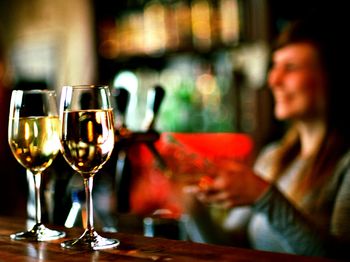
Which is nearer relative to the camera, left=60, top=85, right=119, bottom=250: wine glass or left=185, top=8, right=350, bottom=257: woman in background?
left=60, top=85, right=119, bottom=250: wine glass

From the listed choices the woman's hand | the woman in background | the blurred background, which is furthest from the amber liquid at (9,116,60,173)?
the blurred background

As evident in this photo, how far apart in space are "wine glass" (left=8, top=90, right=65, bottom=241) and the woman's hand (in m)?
0.62

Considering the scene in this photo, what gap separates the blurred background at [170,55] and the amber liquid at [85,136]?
2.26m

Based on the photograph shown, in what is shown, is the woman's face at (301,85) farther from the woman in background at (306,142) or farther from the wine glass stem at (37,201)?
the wine glass stem at (37,201)

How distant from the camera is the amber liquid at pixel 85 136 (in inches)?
35.4

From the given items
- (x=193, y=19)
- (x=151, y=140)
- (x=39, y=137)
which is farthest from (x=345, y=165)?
(x=193, y=19)

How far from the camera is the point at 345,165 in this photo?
1.89m

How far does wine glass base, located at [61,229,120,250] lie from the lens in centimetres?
86

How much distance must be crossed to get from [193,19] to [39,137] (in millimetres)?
3245

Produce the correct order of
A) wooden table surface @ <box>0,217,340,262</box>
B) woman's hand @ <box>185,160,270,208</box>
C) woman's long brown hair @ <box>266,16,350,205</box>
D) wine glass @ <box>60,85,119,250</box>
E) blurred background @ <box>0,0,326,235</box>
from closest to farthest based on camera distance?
wooden table surface @ <box>0,217,340,262</box>, wine glass @ <box>60,85,119,250</box>, woman's hand @ <box>185,160,270,208</box>, woman's long brown hair @ <box>266,16,350,205</box>, blurred background @ <box>0,0,326,235</box>

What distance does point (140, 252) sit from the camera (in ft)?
2.70

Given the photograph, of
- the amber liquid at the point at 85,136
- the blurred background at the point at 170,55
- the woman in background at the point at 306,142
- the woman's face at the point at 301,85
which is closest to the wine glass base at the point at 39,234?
the amber liquid at the point at 85,136

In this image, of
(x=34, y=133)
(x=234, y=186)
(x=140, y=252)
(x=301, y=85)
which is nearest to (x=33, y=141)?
(x=34, y=133)

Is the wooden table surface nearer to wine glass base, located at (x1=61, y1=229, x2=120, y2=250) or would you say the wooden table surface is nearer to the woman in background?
wine glass base, located at (x1=61, y1=229, x2=120, y2=250)
